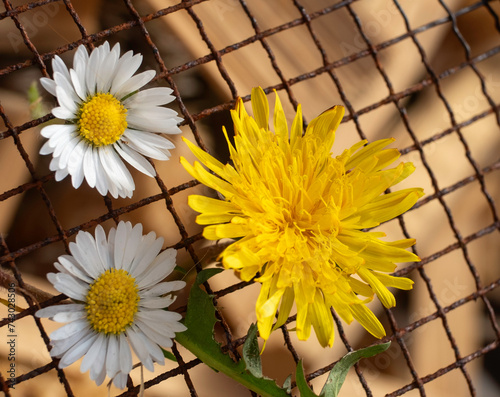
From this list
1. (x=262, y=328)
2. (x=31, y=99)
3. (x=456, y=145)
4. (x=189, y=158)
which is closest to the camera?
(x=262, y=328)

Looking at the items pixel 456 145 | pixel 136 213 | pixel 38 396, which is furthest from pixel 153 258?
pixel 456 145

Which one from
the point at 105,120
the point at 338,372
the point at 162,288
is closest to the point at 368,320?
the point at 338,372

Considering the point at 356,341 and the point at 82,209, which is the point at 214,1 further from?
the point at 356,341

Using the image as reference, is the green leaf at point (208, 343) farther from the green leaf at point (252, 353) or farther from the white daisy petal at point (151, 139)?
the white daisy petal at point (151, 139)

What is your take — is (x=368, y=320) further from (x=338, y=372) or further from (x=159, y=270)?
(x=159, y=270)

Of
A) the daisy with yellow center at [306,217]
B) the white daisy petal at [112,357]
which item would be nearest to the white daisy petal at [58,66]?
the daisy with yellow center at [306,217]

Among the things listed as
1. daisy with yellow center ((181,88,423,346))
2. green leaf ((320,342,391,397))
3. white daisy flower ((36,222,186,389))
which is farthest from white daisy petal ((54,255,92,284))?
green leaf ((320,342,391,397))
